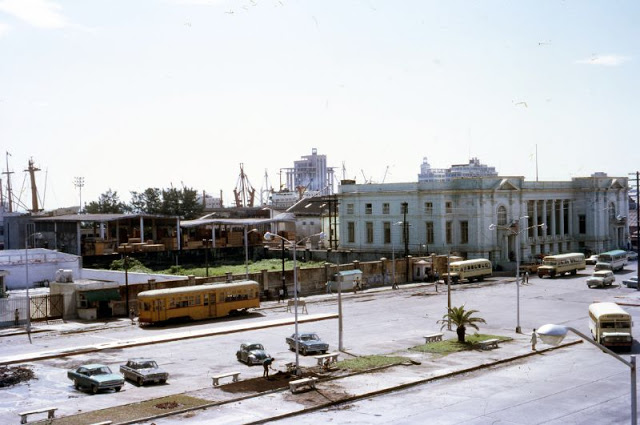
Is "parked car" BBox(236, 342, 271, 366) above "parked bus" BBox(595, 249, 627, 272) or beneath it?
beneath

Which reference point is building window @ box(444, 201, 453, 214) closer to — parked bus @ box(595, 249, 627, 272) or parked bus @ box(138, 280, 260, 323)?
parked bus @ box(595, 249, 627, 272)

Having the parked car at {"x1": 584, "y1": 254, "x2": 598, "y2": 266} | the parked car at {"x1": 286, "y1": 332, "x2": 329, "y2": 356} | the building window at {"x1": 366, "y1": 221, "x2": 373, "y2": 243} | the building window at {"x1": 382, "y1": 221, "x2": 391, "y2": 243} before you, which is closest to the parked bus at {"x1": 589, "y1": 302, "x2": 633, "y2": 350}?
the parked car at {"x1": 286, "y1": 332, "x2": 329, "y2": 356}

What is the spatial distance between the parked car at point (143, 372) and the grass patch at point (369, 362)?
8537 millimetres

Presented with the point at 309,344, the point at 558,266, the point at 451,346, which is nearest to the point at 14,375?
the point at 309,344

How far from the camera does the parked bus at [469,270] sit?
7557 cm

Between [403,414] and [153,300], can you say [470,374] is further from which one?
[153,300]

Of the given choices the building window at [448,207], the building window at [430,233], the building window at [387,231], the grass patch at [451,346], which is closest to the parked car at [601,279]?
the building window at [448,207]

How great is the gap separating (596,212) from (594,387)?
74.3m

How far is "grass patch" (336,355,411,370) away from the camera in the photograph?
3628 centimetres

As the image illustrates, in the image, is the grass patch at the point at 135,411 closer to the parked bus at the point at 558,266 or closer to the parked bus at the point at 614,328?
the parked bus at the point at 614,328

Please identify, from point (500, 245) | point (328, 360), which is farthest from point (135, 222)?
point (328, 360)

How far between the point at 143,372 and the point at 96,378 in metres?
2.21

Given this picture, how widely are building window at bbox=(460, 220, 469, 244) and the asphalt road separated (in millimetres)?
25067

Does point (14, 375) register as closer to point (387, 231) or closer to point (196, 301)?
point (196, 301)
